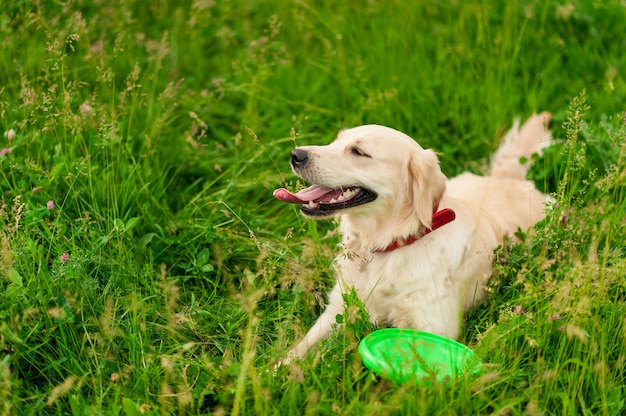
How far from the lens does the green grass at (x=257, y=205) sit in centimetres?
243

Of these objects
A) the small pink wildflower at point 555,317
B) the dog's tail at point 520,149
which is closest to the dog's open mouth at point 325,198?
the small pink wildflower at point 555,317

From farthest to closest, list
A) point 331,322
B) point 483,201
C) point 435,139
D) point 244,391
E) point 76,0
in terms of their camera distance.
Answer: point 76,0, point 435,139, point 483,201, point 331,322, point 244,391

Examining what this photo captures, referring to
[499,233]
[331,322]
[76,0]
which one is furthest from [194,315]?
[76,0]

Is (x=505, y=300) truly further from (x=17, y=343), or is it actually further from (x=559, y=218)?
(x=17, y=343)

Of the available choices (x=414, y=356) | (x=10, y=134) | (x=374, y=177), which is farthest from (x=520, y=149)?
(x=10, y=134)

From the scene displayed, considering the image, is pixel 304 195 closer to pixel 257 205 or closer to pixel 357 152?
pixel 357 152

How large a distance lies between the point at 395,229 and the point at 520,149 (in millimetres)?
1319

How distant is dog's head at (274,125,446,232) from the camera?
282 centimetres

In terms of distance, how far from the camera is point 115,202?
3.15 m

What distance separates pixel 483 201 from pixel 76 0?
10.3ft

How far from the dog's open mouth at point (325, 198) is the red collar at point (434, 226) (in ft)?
0.72

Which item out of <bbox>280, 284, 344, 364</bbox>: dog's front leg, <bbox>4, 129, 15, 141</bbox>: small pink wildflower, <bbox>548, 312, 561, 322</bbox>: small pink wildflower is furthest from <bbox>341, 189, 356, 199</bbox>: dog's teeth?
<bbox>4, 129, 15, 141</bbox>: small pink wildflower

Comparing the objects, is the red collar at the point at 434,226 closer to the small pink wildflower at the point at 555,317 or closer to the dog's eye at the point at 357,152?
the dog's eye at the point at 357,152

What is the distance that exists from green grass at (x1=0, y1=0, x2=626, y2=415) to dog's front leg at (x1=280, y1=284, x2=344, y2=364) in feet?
0.23
